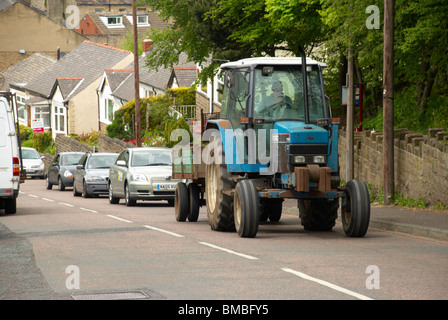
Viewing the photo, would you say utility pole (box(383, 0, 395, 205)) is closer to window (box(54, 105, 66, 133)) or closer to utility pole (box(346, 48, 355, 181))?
utility pole (box(346, 48, 355, 181))

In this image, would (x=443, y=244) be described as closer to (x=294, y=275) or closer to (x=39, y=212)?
(x=294, y=275)

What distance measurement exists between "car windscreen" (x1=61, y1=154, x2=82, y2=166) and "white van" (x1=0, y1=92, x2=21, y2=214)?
18108 millimetres

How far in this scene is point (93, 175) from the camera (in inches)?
1221

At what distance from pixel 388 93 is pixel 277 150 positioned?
631 cm

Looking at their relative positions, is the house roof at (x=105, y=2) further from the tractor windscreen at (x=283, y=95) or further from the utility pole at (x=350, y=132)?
the tractor windscreen at (x=283, y=95)

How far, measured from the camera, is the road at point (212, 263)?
9125mm

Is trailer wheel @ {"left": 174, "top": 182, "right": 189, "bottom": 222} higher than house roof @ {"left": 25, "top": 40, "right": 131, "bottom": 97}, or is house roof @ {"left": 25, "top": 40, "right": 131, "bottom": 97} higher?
house roof @ {"left": 25, "top": 40, "right": 131, "bottom": 97}

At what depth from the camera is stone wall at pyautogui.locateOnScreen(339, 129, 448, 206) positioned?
19047 mm

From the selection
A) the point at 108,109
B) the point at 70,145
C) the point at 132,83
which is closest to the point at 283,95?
the point at 70,145

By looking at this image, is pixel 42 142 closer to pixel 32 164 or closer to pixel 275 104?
pixel 32 164

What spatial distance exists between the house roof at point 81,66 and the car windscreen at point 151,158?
55078mm

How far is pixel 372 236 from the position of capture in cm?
1502

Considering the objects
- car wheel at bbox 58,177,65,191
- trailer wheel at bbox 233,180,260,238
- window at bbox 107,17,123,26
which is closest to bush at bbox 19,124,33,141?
car wheel at bbox 58,177,65,191
